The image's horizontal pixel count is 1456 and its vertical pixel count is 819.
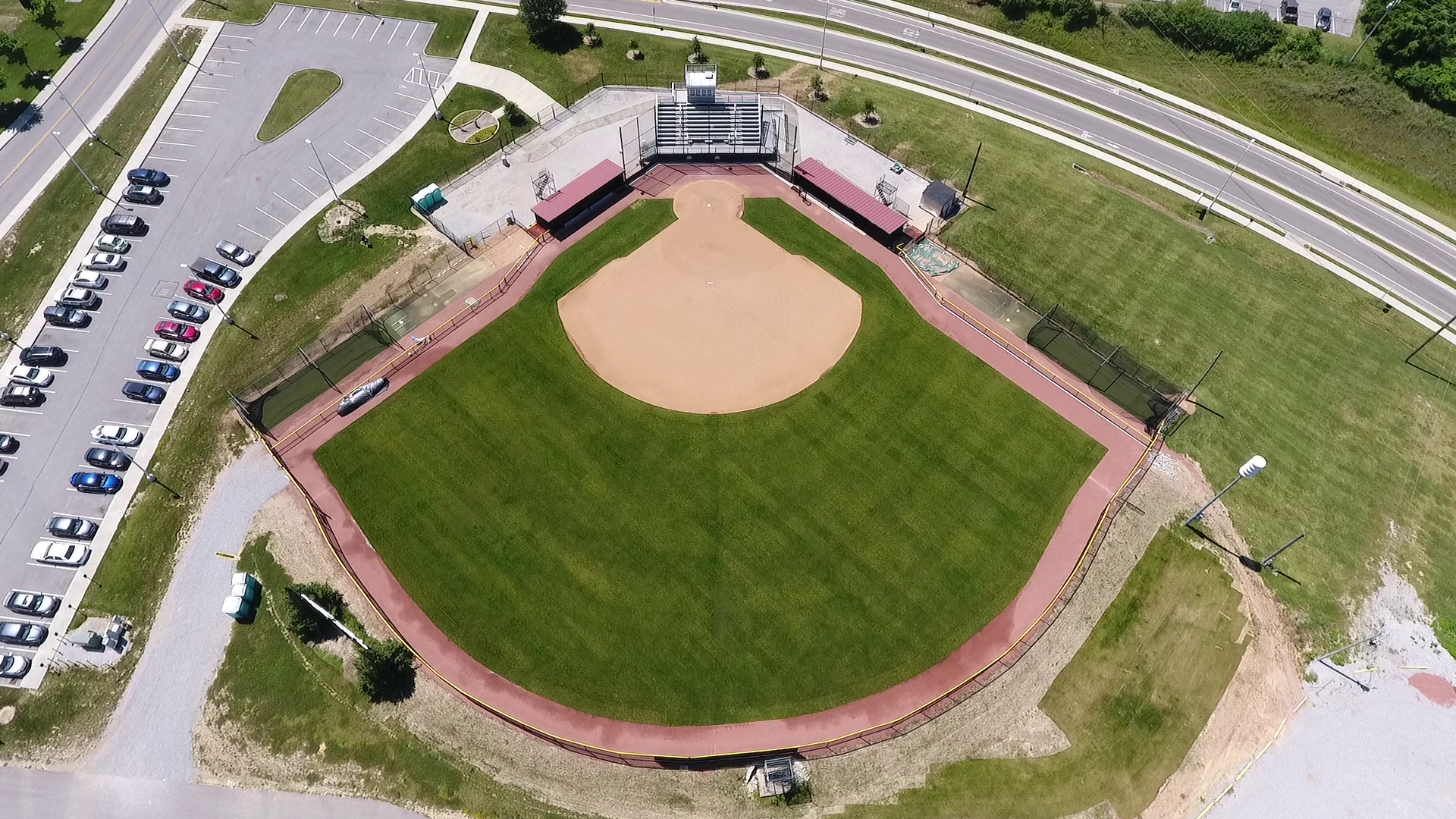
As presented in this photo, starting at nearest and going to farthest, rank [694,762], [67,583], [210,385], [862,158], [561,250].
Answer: [694,762], [67,583], [210,385], [561,250], [862,158]

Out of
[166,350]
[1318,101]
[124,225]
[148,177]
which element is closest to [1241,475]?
[1318,101]

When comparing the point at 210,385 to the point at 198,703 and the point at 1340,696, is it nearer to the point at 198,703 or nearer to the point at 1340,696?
the point at 198,703

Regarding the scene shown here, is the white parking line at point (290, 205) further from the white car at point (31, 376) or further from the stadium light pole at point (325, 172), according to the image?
the white car at point (31, 376)

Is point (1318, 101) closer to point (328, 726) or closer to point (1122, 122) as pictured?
Result: point (1122, 122)

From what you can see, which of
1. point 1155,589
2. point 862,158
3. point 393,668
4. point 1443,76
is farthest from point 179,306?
point 1443,76

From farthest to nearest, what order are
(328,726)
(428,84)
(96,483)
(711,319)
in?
(428,84), (711,319), (96,483), (328,726)

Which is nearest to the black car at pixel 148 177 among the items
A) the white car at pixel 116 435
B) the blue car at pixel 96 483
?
the white car at pixel 116 435

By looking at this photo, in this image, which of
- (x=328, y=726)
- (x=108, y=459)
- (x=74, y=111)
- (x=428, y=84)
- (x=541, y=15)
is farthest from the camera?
(x=541, y=15)
